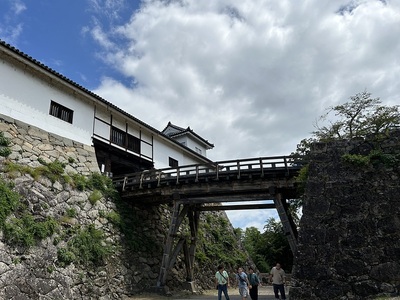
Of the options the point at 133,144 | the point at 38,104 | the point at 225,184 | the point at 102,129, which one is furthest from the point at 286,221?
the point at 38,104

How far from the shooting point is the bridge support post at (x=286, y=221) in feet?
41.7

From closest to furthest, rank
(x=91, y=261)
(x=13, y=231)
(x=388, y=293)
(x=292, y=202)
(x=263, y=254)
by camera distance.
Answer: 1. (x=388, y=293)
2. (x=13, y=231)
3. (x=91, y=261)
4. (x=292, y=202)
5. (x=263, y=254)

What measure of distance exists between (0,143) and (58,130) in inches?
135

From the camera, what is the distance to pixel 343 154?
8.58 metres

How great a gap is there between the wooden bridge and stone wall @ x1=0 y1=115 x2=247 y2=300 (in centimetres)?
129

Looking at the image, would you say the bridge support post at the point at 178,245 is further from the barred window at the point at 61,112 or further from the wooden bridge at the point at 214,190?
the barred window at the point at 61,112

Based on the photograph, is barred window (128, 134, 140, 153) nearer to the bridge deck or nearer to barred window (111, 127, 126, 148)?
barred window (111, 127, 126, 148)

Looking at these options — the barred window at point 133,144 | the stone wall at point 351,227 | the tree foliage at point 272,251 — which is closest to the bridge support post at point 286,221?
the stone wall at point 351,227

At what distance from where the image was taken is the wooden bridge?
13.5m

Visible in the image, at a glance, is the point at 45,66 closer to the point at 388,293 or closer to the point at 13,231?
the point at 13,231

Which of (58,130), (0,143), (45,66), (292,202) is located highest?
(45,66)

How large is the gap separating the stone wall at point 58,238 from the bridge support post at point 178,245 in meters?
0.89

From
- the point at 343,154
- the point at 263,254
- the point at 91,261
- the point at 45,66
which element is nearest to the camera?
the point at 343,154

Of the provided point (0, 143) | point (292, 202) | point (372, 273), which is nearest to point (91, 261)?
point (0, 143)
